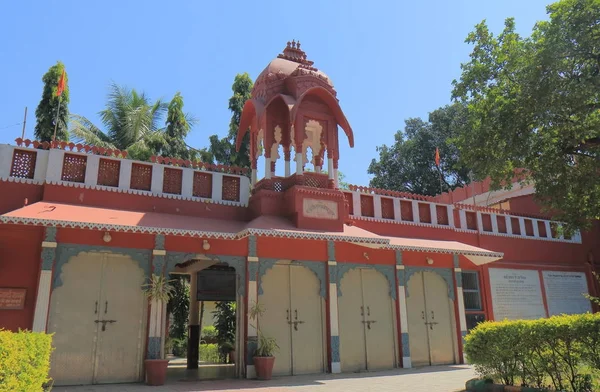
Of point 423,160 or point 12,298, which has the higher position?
point 423,160

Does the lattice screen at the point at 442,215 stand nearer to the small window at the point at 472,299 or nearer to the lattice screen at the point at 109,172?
the small window at the point at 472,299

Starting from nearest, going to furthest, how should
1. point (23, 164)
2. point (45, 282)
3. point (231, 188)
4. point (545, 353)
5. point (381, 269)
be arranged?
point (545, 353)
point (45, 282)
point (23, 164)
point (231, 188)
point (381, 269)

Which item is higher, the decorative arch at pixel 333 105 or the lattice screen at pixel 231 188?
the decorative arch at pixel 333 105

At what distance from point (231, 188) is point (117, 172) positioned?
240cm

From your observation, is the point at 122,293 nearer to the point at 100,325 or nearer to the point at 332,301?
the point at 100,325

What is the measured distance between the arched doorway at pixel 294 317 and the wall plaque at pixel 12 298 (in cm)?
428

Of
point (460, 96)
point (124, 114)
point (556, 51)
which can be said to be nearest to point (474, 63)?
point (460, 96)

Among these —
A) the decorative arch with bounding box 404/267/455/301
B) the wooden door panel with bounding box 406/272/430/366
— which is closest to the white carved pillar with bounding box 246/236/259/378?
the wooden door panel with bounding box 406/272/430/366

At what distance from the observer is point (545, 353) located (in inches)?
243

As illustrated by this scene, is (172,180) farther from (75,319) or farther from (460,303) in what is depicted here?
(460,303)

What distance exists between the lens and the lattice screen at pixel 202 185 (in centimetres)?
1016

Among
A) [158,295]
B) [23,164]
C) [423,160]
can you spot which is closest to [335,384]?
[158,295]

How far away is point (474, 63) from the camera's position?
8.69m

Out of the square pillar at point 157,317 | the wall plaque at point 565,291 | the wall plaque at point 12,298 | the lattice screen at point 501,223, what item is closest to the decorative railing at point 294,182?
the square pillar at point 157,317
